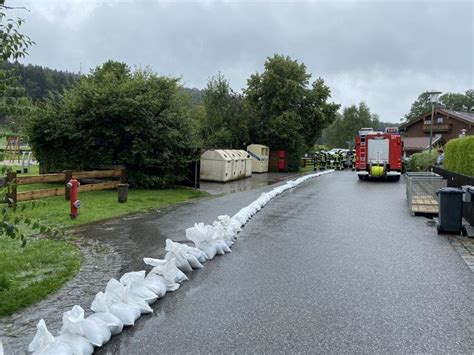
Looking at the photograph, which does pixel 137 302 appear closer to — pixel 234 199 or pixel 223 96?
pixel 234 199

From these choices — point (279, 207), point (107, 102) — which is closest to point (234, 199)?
point (279, 207)

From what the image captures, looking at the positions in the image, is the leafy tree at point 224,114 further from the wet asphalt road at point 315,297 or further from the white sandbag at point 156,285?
the white sandbag at point 156,285

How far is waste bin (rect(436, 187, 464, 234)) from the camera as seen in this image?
9.38 m

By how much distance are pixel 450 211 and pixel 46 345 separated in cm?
821

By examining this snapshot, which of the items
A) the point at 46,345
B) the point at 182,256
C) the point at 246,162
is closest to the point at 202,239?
the point at 182,256

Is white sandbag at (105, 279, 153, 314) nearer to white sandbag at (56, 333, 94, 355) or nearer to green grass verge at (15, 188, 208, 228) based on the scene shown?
white sandbag at (56, 333, 94, 355)

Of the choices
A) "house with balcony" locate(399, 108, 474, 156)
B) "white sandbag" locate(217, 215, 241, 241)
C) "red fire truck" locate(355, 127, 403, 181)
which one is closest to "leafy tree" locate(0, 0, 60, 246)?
"white sandbag" locate(217, 215, 241, 241)

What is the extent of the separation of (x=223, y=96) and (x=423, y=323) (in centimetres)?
2839

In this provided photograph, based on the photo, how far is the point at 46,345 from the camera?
12.2 ft

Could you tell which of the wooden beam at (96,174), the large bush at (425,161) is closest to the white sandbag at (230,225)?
the wooden beam at (96,174)

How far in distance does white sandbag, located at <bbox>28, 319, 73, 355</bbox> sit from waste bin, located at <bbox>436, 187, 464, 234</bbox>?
796 centimetres

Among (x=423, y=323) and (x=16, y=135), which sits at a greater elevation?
(x=16, y=135)

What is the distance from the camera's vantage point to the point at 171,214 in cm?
1172

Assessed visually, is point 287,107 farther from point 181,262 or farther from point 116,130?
point 181,262
